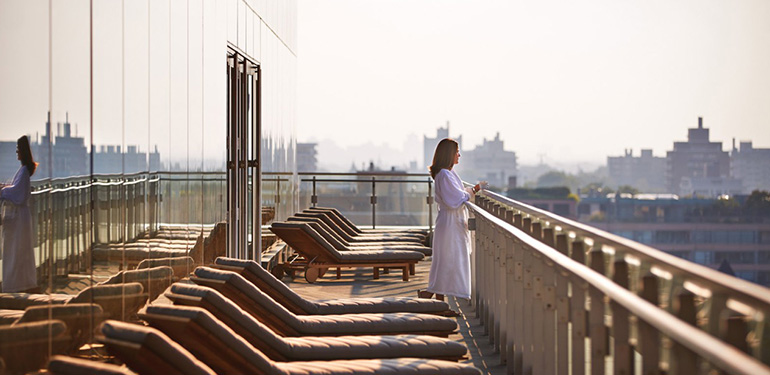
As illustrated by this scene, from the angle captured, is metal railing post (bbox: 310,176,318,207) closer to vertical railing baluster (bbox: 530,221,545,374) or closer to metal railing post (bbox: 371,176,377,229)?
metal railing post (bbox: 371,176,377,229)

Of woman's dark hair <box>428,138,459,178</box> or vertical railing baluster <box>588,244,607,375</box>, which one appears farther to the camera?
woman's dark hair <box>428,138,459,178</box>

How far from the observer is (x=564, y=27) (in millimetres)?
122875

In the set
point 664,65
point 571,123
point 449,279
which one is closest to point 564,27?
point 571,123

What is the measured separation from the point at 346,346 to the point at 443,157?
317cm

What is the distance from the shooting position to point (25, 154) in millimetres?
3064

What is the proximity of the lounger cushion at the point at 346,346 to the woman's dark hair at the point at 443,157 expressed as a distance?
9.65ft

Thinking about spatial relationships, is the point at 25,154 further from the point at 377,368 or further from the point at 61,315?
the point at 377,368

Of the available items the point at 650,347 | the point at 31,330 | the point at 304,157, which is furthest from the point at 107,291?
the point at 304,157

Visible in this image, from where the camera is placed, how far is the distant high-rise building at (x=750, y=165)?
417ft

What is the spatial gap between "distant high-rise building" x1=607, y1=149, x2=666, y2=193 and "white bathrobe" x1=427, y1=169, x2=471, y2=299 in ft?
410

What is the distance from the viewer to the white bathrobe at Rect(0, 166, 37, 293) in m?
2.90

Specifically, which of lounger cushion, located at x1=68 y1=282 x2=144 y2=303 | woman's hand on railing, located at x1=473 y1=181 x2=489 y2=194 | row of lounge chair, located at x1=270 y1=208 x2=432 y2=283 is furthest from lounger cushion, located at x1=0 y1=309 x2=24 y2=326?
row of lounge chair, located at x1=270 y1=208 x2=432 y2=283

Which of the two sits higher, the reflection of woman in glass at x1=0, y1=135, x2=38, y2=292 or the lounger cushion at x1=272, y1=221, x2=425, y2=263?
the reflection of woman in glass at x1=0, y1=135, x2=38, y2=292

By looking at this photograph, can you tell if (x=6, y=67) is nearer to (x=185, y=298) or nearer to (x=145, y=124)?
(x=185, y=298)
